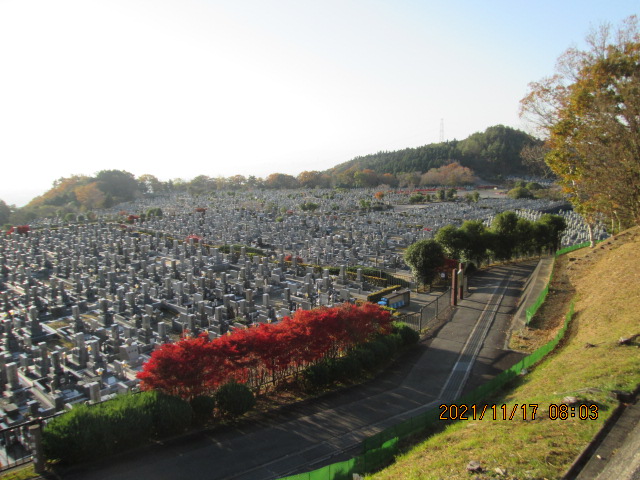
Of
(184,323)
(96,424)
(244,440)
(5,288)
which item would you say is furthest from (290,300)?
(5,288)

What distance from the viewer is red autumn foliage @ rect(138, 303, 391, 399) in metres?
10.0

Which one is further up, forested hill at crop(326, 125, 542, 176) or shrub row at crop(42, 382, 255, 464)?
forested hill at crop(326, 125, 542, 176)

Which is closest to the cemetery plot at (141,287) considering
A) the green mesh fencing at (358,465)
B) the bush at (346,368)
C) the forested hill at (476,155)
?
the bush at (346,368)

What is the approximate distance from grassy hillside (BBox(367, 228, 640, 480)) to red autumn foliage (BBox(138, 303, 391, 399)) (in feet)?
14.9

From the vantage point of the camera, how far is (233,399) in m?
10.3

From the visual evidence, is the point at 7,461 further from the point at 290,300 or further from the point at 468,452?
the point at 290,300

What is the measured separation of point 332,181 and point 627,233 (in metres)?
96.7

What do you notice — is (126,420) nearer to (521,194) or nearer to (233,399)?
(233,399)


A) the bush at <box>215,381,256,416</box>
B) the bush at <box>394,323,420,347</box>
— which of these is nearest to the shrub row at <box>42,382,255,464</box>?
the bush at <box>215,381,256,416</box>

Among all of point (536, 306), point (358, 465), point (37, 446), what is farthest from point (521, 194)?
point (37, 446)

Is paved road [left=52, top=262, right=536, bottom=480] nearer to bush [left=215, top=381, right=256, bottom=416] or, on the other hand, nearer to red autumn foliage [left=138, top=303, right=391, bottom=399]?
bush [left=215, top=381, right=256, bottom=416]

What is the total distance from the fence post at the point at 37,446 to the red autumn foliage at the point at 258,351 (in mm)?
2163

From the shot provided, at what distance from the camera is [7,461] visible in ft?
29.6

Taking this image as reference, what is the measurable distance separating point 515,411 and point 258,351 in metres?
6.30
